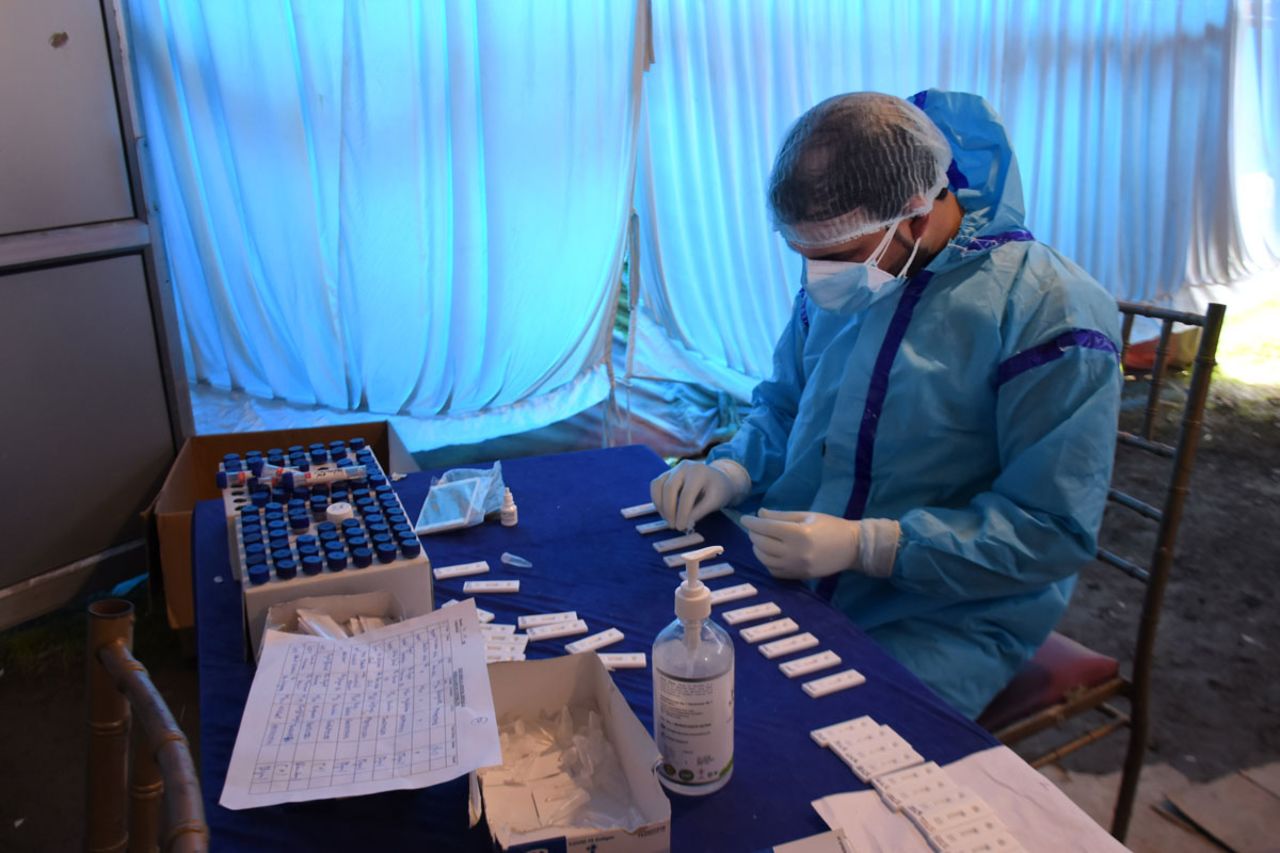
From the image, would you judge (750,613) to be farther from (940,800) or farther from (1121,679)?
(1121,679)

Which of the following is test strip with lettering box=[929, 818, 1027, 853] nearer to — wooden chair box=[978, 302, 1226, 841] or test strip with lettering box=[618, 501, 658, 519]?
wooden chair box=[978, 302, 1226, 841]

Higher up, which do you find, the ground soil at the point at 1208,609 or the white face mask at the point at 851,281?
the white face mask at the point at 851,281

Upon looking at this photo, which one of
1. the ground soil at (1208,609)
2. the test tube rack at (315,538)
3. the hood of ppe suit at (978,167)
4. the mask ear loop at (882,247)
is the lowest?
the ground soil at (1208,609)

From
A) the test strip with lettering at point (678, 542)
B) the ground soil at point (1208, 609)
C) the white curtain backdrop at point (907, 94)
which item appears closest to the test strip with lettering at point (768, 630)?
the test strip with lettering at point (678, 542)

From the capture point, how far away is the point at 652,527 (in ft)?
4.47

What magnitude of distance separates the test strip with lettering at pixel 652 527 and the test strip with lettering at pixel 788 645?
0.33 metres

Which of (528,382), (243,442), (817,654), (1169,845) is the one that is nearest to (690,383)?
(528,382)

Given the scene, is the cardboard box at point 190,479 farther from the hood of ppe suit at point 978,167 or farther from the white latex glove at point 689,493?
the hood of ppe suit at point 978,167

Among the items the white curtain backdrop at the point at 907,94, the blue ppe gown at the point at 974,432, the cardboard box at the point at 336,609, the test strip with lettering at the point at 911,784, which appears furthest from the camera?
the white curtain backdrop at the point at 907,94

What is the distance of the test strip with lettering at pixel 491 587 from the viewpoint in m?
1.19

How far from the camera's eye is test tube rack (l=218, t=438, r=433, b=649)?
99cm

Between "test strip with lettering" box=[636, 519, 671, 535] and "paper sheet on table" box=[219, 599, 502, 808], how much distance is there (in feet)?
1.44

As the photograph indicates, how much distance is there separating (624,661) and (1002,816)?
1.33 feet

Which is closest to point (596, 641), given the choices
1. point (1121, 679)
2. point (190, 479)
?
point (1121, 679)
